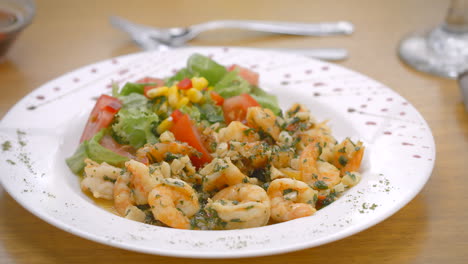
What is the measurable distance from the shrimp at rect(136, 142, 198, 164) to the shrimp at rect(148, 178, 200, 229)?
0.26m

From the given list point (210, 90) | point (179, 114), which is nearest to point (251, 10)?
point (210, 90)

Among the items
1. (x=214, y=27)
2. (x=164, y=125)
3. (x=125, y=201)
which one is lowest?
(x=125, y=201)

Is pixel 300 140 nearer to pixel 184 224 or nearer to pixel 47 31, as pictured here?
pixel 184 224

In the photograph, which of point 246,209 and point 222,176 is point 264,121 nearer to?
point 222,176

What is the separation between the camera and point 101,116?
2.43m

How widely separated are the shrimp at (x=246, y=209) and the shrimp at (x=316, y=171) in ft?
0.87

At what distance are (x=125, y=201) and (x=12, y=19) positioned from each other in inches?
75.3

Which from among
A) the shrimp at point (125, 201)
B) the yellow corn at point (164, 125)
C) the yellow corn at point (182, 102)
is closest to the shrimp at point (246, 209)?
the shrimp at point (125, 201)

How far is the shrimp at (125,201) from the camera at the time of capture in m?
1.91

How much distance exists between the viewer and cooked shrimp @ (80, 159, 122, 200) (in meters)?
2.07

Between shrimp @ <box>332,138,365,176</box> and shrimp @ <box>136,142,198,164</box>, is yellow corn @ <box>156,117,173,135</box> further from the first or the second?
shrimp @ <box>332,138,365,176</box>

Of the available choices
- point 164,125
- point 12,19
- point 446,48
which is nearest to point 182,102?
point 164,125

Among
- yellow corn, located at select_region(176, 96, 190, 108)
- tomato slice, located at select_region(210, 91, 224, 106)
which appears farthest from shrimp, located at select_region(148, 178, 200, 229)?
tomato slice, located at select_region(210, 91, 224, 106)

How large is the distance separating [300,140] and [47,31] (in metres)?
2.38
